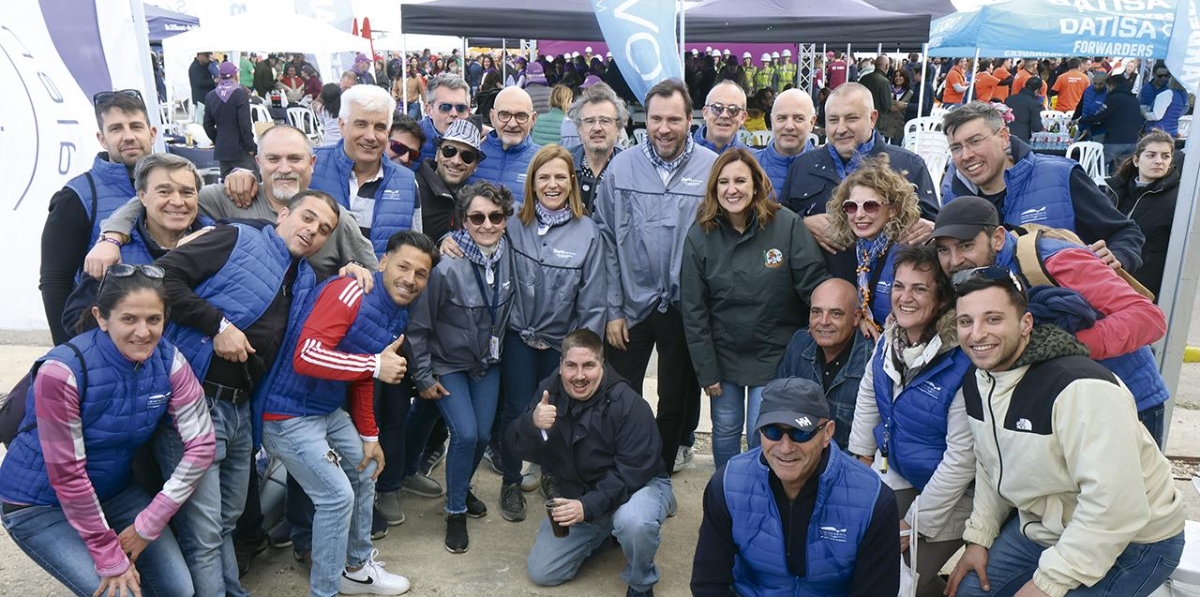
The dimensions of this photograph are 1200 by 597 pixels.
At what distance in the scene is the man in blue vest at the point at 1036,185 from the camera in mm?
3793

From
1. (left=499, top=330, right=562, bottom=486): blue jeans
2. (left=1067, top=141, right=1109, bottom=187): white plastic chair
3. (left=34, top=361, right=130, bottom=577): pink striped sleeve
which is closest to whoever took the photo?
(left=34, top=361, right=130, bottom=577): pink striped sleeve

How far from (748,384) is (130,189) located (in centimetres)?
283

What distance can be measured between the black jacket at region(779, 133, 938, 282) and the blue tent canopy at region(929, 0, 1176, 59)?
30.2ft

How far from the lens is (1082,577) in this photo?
282 centimetres

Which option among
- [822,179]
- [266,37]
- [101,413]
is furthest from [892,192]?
[266,37]

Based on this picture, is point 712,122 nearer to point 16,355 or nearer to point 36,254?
point 36,254

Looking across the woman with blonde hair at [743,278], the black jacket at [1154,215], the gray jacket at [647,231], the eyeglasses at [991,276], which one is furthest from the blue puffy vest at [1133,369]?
the black jacket at [1154,215]

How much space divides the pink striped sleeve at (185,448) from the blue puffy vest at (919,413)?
2530 millimetres

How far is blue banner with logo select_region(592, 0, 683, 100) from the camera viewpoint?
6.36 meters

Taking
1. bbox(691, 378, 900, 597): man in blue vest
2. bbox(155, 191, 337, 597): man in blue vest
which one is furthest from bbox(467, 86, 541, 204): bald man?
bbox(691, 378, 900, 597): man in blue vest

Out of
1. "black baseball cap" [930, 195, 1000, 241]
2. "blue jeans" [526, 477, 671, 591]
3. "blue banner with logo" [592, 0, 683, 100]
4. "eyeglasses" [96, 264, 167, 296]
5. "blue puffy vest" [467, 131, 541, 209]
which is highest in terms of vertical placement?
"blue banner with logo" [592, 0, 683, 100]

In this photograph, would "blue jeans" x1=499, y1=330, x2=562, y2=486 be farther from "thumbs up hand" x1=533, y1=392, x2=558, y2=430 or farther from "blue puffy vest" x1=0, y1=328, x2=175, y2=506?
"blue puffy vest" x1=0, y1=328, x2=175, y2=506

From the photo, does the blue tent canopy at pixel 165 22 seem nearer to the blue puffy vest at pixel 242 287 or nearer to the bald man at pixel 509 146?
the bald man at pixel 509 146

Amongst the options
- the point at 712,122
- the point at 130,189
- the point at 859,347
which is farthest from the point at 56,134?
the point at 859,347
